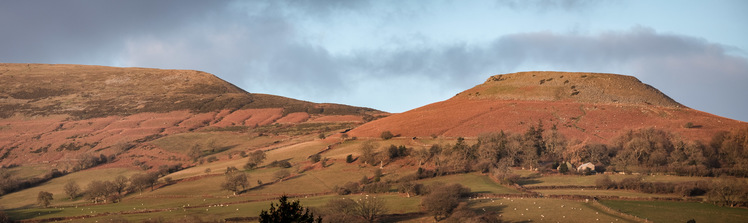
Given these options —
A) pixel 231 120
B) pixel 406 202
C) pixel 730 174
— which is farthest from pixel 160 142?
pixel 730 174

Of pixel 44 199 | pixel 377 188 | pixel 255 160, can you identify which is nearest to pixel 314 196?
pixel 377 188

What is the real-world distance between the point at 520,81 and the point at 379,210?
70.2 meters

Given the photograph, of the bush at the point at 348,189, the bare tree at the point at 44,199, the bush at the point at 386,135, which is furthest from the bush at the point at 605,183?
the bare tree at the point at 44,199

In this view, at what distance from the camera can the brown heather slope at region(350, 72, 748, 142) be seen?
83250 mm

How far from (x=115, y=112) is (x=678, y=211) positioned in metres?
144

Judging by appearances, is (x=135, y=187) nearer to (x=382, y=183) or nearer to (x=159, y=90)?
(x=382, y=183)

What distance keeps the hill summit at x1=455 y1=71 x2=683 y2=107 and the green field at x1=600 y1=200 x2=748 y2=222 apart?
159ft

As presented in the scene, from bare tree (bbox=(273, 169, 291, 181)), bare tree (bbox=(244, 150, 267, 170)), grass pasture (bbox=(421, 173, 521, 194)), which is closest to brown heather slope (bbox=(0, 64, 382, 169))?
bare tree (bbox=(244, 150, 267, 170))

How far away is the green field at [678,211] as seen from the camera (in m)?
43.7

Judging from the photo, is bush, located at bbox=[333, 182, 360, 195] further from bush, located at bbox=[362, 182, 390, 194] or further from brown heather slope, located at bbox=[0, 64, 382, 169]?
brown heather slope, located at bbox=[0, 64, 382, 169]

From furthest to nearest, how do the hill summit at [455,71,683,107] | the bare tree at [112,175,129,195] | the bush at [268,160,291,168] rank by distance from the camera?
1. the hill summit at [455,71,683,107]
2. the bush at [268,160,291,168]
3. the bare tree at [112,175,129,195]

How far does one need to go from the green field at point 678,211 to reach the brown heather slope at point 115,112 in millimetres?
80515

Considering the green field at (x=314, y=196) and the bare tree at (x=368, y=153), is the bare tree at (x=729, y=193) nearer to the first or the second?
the green field at (x=314, y=196)

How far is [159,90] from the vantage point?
183500 millimetres
